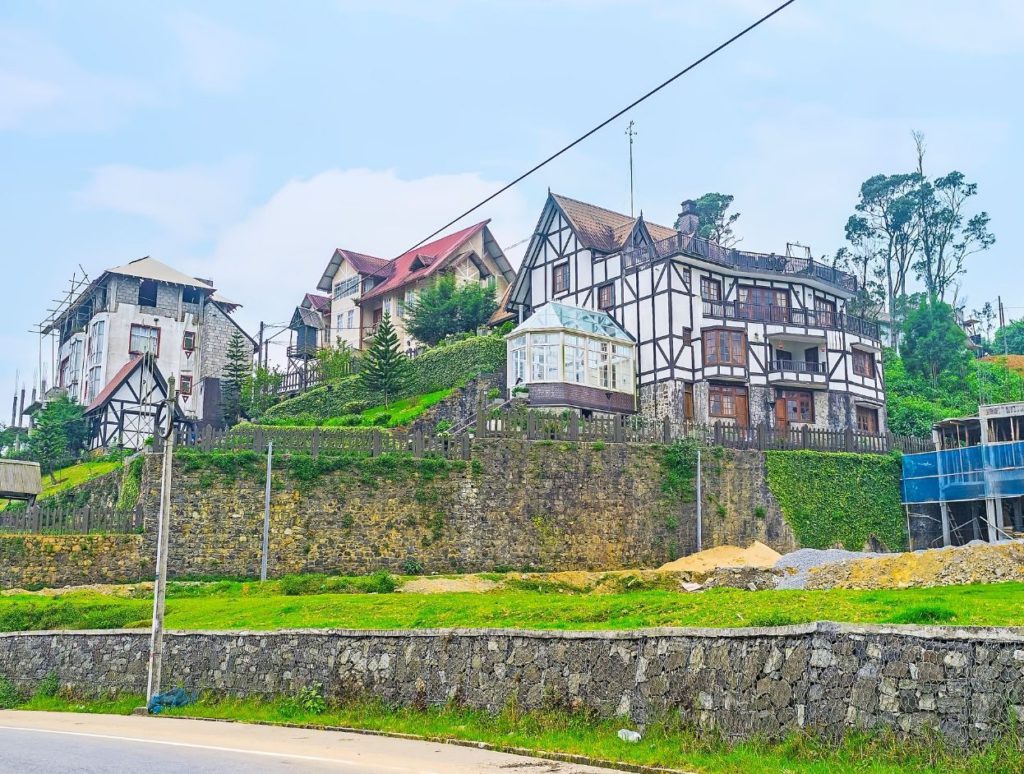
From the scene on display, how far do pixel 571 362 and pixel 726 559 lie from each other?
467 inches

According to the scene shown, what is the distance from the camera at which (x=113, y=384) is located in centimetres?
5772

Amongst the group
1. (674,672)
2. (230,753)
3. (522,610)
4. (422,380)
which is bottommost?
(230,753)

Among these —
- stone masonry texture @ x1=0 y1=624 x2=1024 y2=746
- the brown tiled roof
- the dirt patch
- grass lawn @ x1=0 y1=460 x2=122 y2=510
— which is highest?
the brown tiled roof

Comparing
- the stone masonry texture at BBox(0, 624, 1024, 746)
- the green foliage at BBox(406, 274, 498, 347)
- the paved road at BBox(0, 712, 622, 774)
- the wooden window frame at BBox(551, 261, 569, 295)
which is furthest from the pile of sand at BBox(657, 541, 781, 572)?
the green foliage at BBox(406, 274, 498, 347)

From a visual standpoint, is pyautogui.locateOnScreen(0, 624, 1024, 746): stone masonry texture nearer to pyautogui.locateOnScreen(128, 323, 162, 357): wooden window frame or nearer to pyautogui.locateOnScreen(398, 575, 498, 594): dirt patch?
pyautogui.locateOnScreen(398, 575, 498, 594): dirt patch

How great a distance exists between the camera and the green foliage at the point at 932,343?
6194 centimetres

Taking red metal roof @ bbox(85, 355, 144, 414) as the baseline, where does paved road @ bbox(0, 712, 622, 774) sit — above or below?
below

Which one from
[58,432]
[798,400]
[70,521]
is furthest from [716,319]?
[58,432]

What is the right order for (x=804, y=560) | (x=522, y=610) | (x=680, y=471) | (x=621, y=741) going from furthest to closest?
1. (x=680, y=471)
2. (x=804, y=560)
3. (x=522, y=610)
4. (x=621, y=741)

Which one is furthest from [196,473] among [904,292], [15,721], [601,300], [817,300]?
[904,292]

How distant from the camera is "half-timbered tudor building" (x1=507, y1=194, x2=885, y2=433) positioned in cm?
4419

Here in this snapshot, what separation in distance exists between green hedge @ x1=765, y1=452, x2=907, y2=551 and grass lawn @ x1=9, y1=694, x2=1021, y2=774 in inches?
1007

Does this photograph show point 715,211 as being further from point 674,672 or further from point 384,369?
point 674,672

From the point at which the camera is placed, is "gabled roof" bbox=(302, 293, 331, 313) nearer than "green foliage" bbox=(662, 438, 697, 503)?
No
